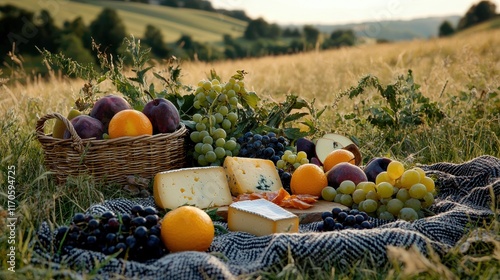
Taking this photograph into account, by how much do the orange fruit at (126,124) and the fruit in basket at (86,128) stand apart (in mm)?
106

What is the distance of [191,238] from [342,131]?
300 centimetres

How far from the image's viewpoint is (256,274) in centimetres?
260

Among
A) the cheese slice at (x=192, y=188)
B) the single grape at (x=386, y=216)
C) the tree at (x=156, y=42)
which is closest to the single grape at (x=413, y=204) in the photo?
the single grape at (x=386, y=216)

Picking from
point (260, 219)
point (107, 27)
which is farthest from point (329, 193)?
point (107, 27)

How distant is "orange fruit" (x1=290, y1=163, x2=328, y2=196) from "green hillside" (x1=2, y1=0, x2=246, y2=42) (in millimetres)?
31167

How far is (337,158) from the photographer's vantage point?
13.4 ft

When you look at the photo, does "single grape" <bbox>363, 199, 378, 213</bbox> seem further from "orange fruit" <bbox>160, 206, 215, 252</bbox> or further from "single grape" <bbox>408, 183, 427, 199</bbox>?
"orange fruit" <bbox>160, 206, 215, 252</bbox>

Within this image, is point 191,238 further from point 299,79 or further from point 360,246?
point 299,79

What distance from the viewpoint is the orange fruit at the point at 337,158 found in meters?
4.09

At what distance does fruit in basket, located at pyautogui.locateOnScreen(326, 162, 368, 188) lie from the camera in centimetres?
378

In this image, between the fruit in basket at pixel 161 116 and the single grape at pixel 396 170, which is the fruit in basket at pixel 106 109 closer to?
the fruit in basket at pixel 161 116

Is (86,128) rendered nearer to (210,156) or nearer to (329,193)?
(210,156)

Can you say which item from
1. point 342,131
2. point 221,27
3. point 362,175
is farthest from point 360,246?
point 221,27

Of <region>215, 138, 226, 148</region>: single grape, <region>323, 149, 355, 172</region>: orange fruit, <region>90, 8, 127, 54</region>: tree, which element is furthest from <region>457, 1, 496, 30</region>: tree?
<region>215, 138, 226, 148</region>: single grape
